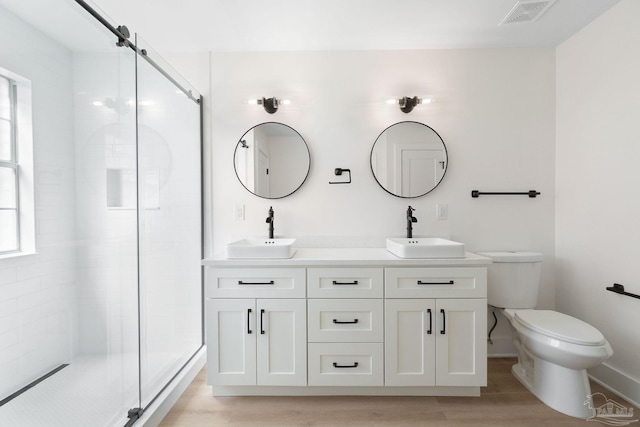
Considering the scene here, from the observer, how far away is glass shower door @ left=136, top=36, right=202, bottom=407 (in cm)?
162

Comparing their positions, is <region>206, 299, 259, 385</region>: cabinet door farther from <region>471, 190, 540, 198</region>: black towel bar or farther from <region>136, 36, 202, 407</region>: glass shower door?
<region>471, 190, 540, 198</region>: black towel bar

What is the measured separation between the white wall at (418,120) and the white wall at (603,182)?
0.12m

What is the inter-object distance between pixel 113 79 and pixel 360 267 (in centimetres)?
159

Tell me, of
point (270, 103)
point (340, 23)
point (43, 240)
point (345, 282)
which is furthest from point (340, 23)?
point (43, 240)

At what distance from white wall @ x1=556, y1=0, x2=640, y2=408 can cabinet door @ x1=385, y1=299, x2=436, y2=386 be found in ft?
3.99

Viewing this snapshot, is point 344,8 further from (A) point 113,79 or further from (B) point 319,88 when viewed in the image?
(A) point 113,79

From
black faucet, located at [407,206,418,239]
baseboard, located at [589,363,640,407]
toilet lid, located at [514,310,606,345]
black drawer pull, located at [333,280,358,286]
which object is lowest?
baseboard, located at [589,363,640,407]

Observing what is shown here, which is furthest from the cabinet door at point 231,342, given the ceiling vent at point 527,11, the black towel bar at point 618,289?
the ceiling vent at point 527,11

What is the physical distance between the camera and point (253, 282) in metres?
1.78

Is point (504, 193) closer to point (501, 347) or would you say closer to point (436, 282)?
point (436, 282)

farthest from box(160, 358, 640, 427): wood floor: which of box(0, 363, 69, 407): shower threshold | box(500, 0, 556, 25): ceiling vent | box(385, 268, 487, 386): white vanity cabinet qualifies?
box(500, 0, 556, 25): ceiling vent

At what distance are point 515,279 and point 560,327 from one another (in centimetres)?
44

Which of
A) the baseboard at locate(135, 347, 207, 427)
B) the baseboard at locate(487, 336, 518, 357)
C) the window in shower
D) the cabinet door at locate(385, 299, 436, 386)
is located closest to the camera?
the window in shower

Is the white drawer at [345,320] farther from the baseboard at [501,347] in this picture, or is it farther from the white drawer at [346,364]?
the baseboard at [501,347]
